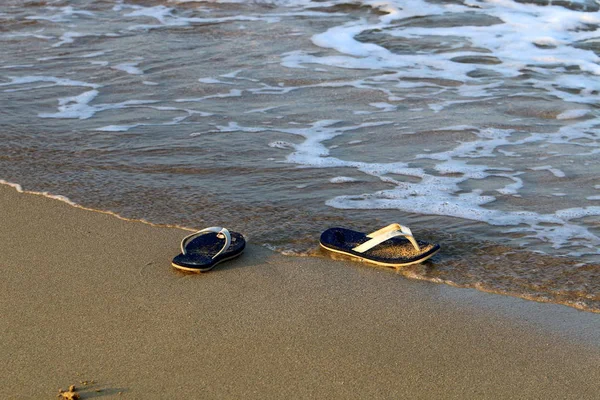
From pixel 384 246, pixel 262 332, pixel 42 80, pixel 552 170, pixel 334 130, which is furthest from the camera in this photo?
pixel 42 80

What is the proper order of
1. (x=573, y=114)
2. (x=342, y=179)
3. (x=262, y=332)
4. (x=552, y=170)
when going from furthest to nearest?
(x=573, y=114), (x=552, y=170), (x=342, y=179), (x=262, y=332)

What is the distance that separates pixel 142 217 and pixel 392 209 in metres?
1.20

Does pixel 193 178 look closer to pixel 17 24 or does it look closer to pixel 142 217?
pixel 142 217

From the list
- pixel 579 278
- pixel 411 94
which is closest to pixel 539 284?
pixel 579 278

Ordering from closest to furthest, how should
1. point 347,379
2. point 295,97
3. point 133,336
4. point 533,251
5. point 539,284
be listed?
point 347,379, point 133,336, point 539,284, point 533,251, point 295,97

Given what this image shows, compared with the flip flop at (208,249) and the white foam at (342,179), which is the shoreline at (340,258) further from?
the white foam at (342,179)

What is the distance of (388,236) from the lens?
328 centimetres

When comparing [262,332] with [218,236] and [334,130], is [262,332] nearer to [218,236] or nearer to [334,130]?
[218,236]

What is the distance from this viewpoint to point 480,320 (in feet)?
9.36

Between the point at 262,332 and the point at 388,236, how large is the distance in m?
0.79

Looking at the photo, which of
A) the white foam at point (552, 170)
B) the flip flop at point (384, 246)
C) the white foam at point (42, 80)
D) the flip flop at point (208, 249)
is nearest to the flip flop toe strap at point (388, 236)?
the flip flop at point (384, 246)

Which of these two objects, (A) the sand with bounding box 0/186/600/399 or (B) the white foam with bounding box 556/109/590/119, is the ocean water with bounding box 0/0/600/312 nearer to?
(B) the white foam with bounding box 556/109/590/119

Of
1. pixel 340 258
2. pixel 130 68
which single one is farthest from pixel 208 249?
pixel 130 68

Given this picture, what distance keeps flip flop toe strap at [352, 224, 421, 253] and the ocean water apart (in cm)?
15
